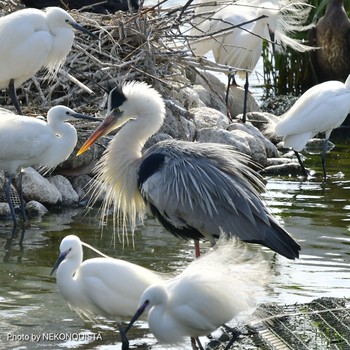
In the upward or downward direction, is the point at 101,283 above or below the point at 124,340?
above

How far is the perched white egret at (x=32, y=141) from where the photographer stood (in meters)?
8.81

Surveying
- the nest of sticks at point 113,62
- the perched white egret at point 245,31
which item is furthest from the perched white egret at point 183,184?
the perched white egret at point 245,31

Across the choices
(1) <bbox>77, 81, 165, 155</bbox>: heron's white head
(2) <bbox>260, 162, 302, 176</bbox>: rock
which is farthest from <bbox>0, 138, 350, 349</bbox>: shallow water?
(1) <bbox>77, 81, 165, 155</bbox>: heron's white head

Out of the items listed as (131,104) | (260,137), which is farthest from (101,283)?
(260,137)

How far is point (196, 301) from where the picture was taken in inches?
201

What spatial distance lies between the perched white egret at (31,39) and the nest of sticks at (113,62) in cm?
57

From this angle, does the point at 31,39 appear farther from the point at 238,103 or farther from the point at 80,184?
the point at 238,103

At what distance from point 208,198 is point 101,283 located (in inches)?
54.8

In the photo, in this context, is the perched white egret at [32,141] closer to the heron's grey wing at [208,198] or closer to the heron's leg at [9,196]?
the heron's leg at [9,196]

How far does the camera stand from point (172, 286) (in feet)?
17.2

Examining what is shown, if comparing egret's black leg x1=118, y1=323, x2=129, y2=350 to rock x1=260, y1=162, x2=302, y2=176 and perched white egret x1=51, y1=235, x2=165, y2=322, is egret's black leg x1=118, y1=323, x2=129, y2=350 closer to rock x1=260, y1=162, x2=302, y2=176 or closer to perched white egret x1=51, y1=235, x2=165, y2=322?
perched white egret x1=51, y1=235, x2=165, y2=322

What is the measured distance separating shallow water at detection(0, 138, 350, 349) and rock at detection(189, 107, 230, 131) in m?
1.25

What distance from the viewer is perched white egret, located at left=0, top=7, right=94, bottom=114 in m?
10.0

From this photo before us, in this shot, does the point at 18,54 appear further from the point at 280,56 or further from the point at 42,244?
the point at 280,56
